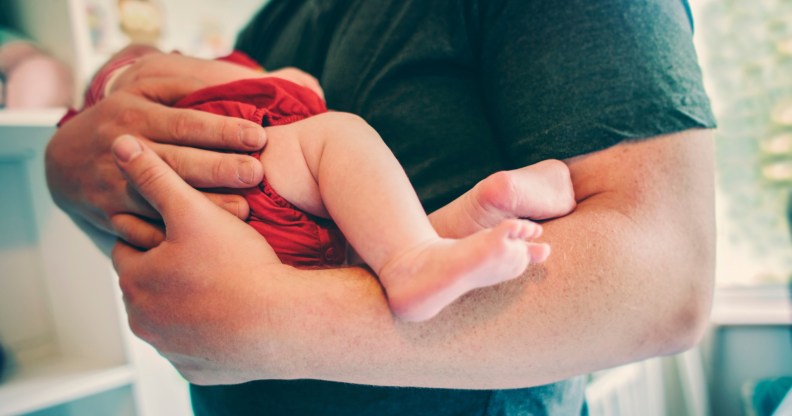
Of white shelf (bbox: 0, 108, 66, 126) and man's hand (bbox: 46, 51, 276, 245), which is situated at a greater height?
man's hand (bbox: 46, 51, 276, 245)

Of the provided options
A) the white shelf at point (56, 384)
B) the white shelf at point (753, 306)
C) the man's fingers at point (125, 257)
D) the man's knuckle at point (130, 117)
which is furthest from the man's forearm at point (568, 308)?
the white shelf at point (753, 306)

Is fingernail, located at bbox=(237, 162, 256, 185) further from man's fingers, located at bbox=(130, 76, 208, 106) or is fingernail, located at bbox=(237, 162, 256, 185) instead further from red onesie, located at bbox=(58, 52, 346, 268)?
man's fingers, located at bbox=(130, 76, 208, 106)

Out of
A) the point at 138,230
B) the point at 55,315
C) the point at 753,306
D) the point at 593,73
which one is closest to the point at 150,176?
the point at 138,230

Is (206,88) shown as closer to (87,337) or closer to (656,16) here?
(656,16)

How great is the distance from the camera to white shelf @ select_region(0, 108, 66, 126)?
0.96 metres

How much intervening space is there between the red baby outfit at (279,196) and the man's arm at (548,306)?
63 millimetres

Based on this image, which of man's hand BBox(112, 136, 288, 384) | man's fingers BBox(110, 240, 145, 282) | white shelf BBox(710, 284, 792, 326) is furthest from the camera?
white shelf BBox(710, 284, 792, 326)

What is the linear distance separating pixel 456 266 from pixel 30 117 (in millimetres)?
1060

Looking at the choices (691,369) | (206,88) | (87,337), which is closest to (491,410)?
(206,88)

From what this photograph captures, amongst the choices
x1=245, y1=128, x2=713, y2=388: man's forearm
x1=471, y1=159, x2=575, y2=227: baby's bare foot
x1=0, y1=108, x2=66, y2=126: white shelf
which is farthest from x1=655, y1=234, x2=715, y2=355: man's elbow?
x1=0, y1=108, x2=66, y2=126: white shelf

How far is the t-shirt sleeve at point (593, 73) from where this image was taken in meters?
0.43

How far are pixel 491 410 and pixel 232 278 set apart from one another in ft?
1.10

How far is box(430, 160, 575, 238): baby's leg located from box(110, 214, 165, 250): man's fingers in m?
0.37

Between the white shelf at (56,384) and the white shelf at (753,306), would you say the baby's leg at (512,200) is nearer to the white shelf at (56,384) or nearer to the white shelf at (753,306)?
the white shelf at (56,384)
